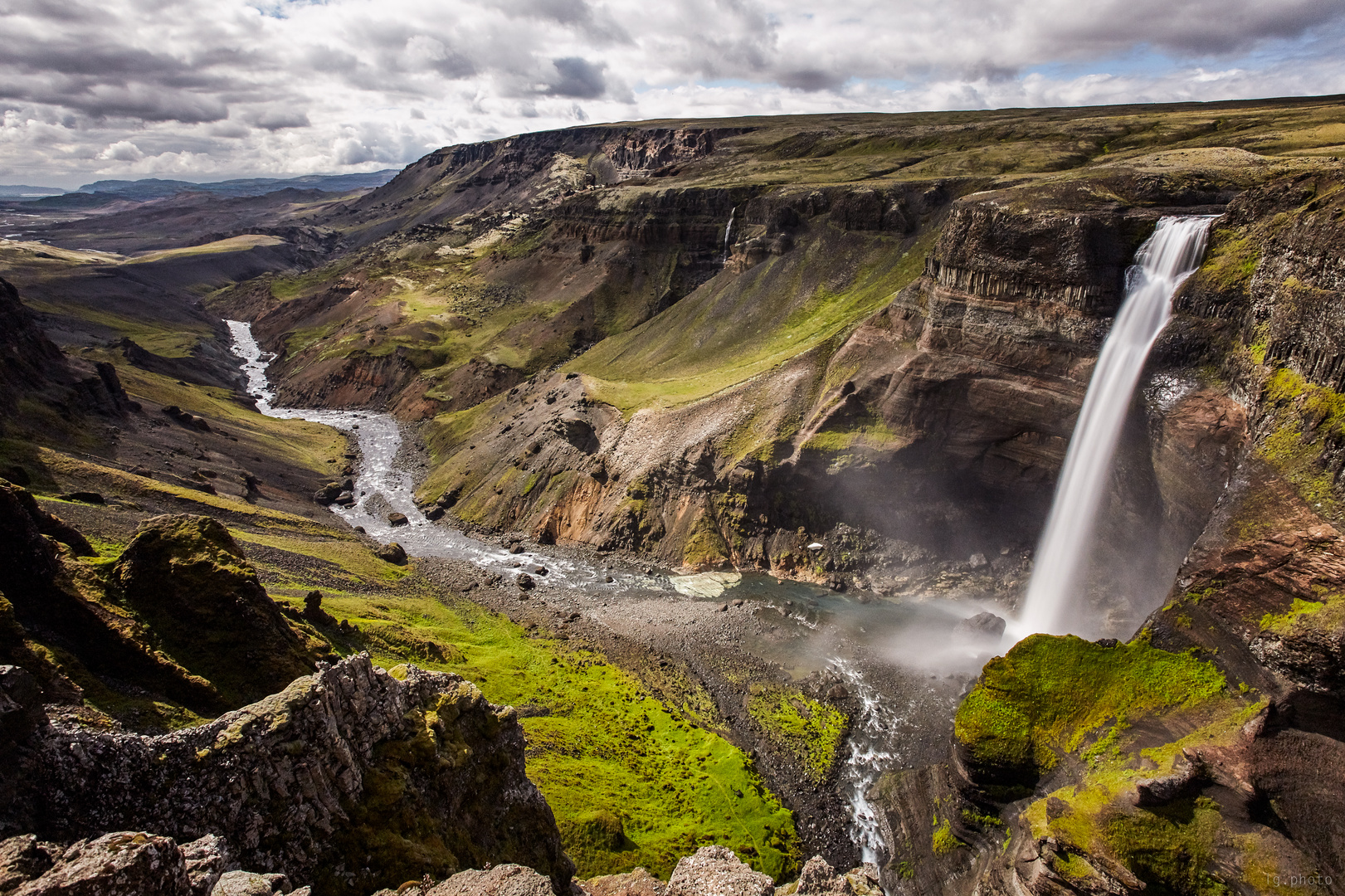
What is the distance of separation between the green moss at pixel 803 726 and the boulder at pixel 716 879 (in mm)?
16747

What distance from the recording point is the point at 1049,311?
171 ft

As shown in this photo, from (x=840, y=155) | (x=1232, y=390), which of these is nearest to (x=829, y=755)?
(x=1232, y=390)

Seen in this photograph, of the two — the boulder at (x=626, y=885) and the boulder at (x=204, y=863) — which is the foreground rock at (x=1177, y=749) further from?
the boulder at (x=204, y=863)

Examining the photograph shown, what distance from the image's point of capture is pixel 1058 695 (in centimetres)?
3181

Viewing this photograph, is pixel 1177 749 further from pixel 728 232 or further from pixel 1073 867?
pixel 728 232

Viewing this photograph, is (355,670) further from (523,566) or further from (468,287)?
(468,287)

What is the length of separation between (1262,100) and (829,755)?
182646 mm

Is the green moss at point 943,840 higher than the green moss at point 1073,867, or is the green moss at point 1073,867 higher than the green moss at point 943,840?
the green moss at point 1073,867

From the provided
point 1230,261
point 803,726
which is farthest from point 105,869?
point 1230,261

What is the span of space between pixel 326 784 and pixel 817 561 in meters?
46.9

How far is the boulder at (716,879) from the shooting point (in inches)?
798

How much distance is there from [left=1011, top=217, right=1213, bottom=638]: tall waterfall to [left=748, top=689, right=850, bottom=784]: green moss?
16.6 m

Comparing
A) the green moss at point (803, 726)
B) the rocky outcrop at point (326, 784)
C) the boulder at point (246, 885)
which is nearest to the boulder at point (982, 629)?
the green moss at point (803, 726)

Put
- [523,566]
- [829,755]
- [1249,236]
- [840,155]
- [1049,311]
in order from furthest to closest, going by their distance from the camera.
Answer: [840,155] → [523,566] → [1049,311] → [1249,236] → [829,755]
